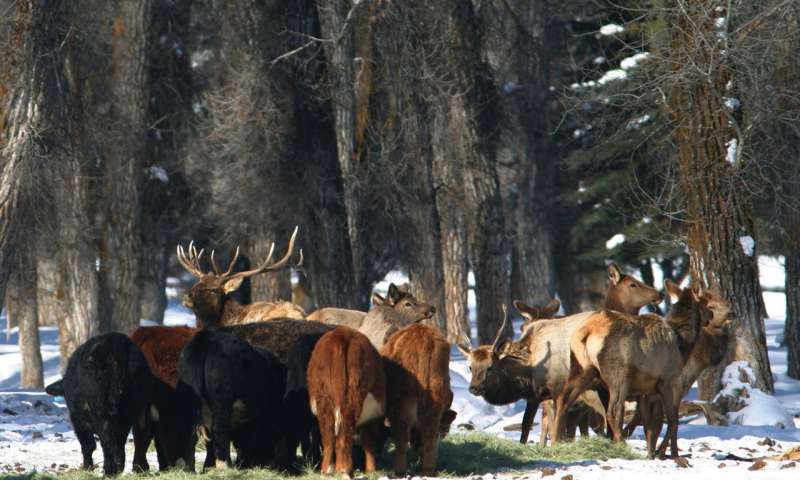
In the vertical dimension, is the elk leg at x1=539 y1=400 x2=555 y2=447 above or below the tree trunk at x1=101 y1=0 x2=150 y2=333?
below

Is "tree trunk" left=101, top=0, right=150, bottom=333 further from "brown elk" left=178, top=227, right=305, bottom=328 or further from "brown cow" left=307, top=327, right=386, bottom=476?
"brown cow" left=307, top=327, right=386, bottom=476

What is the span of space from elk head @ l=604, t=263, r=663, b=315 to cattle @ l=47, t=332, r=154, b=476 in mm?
6241

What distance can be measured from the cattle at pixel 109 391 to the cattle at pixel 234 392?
0.42 meters

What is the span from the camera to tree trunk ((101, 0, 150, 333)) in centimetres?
2091

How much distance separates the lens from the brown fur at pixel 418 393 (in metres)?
9.98

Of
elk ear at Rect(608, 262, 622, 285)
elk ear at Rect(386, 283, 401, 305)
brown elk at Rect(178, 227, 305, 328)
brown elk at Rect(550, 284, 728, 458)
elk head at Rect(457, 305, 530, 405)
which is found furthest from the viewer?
brown elk at Rect(178, 227, 305, 328)

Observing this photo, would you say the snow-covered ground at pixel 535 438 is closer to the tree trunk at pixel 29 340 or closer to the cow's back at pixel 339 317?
the cow's back at pixel 339 317

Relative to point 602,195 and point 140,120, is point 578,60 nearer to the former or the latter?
point 602,195

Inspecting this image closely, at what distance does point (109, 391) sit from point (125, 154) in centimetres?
1165

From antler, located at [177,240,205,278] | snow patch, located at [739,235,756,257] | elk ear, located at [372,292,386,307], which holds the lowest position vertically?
elk ear, located at [372,292,386,307]

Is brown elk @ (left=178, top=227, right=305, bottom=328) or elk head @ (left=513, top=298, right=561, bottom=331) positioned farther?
brown elk @ (left=178, top=227, right=305, bottom=328)

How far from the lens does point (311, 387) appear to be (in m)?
9.72

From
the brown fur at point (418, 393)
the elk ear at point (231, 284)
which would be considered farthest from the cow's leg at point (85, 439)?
the elk ear at point (231, 284)

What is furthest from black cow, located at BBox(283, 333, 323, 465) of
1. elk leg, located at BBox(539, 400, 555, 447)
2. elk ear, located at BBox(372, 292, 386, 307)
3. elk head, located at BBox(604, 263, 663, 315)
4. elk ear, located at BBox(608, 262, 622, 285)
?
elk head, located at BBox(604, 263, 663, 315)
